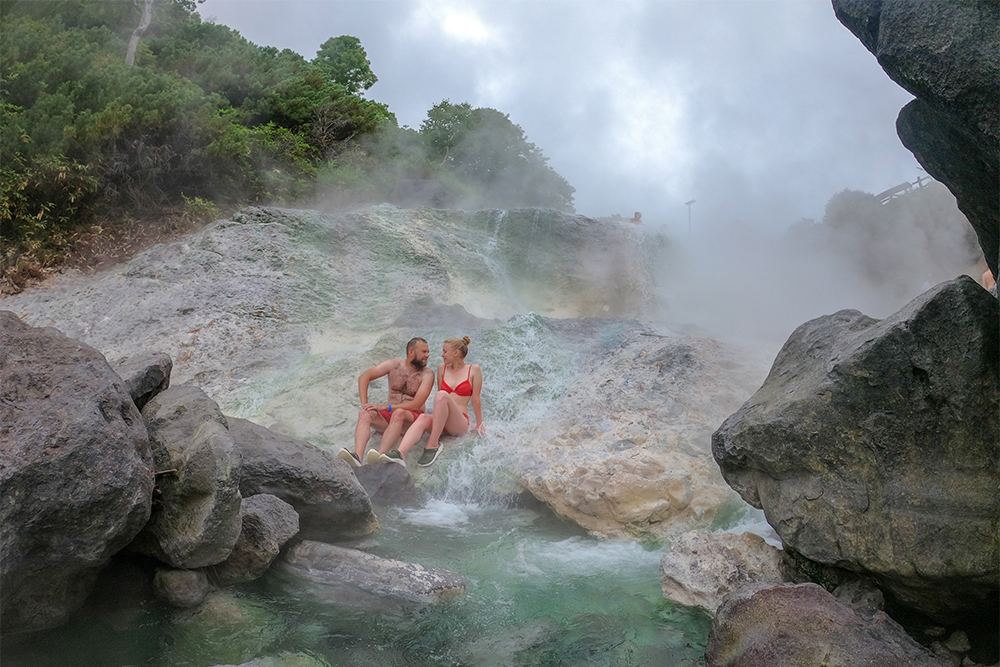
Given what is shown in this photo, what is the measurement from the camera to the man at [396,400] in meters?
6.12

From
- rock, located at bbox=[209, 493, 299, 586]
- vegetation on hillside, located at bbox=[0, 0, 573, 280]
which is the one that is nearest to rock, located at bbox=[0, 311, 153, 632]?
rock, located at bbox=[209, 493, 299, 586]

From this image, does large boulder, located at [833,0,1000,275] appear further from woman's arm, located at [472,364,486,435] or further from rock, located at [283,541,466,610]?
woman's arm, located at [472,364,486,435]

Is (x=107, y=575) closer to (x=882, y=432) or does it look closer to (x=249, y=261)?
(x=882, y=432)

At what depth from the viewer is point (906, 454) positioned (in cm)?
313

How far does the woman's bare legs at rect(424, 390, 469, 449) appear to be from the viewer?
6.18 metres

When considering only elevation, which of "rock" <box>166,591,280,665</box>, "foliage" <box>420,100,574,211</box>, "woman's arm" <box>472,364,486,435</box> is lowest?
"rock" <box>166,591,280,665</box>

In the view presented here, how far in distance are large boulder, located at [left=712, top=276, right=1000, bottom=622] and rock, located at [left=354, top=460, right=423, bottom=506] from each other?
3.01m

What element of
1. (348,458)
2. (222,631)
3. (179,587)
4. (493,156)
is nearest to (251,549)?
(179,587)

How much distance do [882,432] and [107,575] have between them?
3768 mm

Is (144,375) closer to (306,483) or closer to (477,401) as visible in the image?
(306,483)

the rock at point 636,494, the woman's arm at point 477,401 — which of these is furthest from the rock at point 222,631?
the woman's arm at point 477,401

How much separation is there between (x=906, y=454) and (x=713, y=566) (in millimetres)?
1250

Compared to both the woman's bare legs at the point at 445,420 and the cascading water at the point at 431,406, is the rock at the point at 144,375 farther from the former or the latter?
the woman's bare legs at the point at 445,420

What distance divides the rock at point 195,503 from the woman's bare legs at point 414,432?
2532 millimetres
